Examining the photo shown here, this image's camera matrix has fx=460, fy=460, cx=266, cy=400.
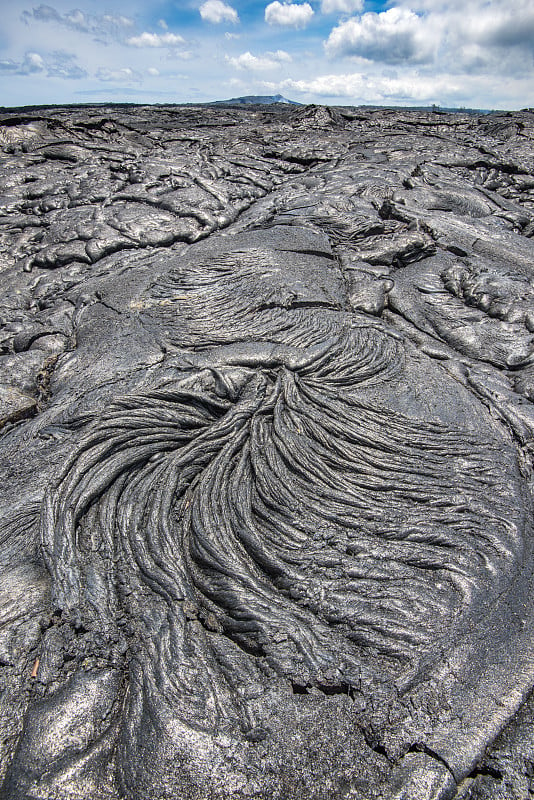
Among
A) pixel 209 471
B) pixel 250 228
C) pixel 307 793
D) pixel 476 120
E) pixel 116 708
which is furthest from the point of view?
pixel 476 120

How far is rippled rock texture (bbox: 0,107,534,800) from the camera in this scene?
1.93 meters

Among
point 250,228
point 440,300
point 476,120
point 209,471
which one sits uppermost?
point 476,120

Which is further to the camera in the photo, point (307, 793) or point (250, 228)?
point (250, 228)

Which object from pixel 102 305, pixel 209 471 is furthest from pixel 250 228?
pixel 209 471

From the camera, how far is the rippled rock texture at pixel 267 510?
193cm

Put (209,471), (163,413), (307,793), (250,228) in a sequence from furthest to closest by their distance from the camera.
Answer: (250,228) < (163,413) < (209,471) < (307,793)

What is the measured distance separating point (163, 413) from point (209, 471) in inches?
25.8

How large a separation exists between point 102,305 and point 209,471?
9.26 feet

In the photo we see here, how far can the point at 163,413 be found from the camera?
3.47 m

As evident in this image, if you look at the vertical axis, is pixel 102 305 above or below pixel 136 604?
above

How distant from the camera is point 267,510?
288cm

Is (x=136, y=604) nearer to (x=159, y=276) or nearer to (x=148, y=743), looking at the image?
(x=148, y=743)

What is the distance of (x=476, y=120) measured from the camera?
12.0m

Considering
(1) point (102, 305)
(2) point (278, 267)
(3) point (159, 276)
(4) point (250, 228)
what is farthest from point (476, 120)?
(1) point (102, 305)
